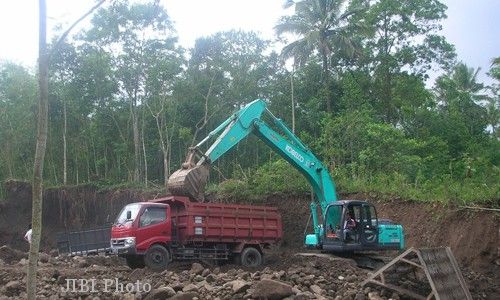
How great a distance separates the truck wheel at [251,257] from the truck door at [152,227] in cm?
242

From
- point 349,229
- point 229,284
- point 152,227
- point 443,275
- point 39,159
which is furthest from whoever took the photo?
point 152,227

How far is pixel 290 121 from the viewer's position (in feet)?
105

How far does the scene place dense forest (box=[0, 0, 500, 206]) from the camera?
24922 mm

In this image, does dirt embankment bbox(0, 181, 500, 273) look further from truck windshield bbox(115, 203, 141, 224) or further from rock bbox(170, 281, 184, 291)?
rock bbox(170, 281, 184, 291)

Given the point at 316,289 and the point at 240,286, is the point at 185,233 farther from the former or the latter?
the point at 240,286

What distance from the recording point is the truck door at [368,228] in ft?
45.0

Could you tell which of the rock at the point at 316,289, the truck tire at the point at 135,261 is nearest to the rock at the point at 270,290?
the rock at the point at 316,289

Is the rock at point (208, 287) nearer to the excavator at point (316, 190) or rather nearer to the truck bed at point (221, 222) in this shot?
the excavator at point (316, 190)

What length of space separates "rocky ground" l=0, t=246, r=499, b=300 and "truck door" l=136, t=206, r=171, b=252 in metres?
0.87

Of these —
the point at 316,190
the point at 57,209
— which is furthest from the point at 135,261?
the point at 57,209

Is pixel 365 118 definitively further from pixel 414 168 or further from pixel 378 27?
pixel 378 27

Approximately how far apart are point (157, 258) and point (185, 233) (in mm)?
984

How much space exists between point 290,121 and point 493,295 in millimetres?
20419

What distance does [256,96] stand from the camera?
110 feet
